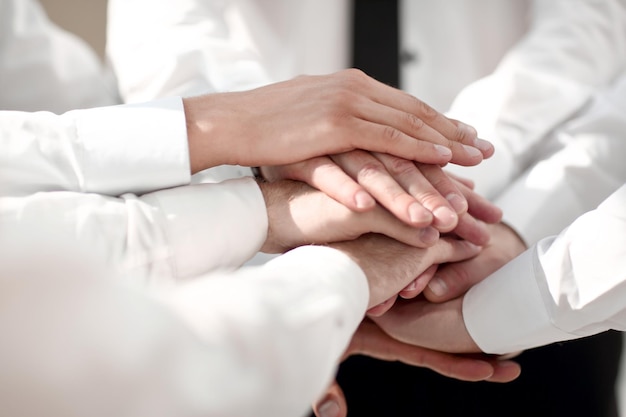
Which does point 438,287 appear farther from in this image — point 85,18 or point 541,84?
point 85,18

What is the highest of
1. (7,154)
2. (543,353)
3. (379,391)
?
(7,154)

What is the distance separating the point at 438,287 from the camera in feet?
2.62

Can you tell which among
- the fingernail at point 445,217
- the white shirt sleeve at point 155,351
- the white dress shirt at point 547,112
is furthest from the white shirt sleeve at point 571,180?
the white shirt sleeve at point 155,351

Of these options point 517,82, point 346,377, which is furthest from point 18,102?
point 517,82

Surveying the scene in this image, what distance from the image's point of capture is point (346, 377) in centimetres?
103

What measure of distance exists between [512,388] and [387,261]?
38 cm

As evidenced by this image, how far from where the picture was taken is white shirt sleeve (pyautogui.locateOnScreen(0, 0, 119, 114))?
3.47 ft

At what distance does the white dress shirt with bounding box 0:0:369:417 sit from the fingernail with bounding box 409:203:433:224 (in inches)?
3.6

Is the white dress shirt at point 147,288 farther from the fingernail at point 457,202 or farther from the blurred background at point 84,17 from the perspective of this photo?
the blurred background at point 84,17

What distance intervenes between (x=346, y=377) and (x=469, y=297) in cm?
32

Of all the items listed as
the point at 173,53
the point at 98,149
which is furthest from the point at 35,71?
the point at 98,149

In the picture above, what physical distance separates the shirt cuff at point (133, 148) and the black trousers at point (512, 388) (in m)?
0.47

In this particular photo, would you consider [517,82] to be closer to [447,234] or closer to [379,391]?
[447,234]

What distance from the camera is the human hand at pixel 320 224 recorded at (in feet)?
2.31
